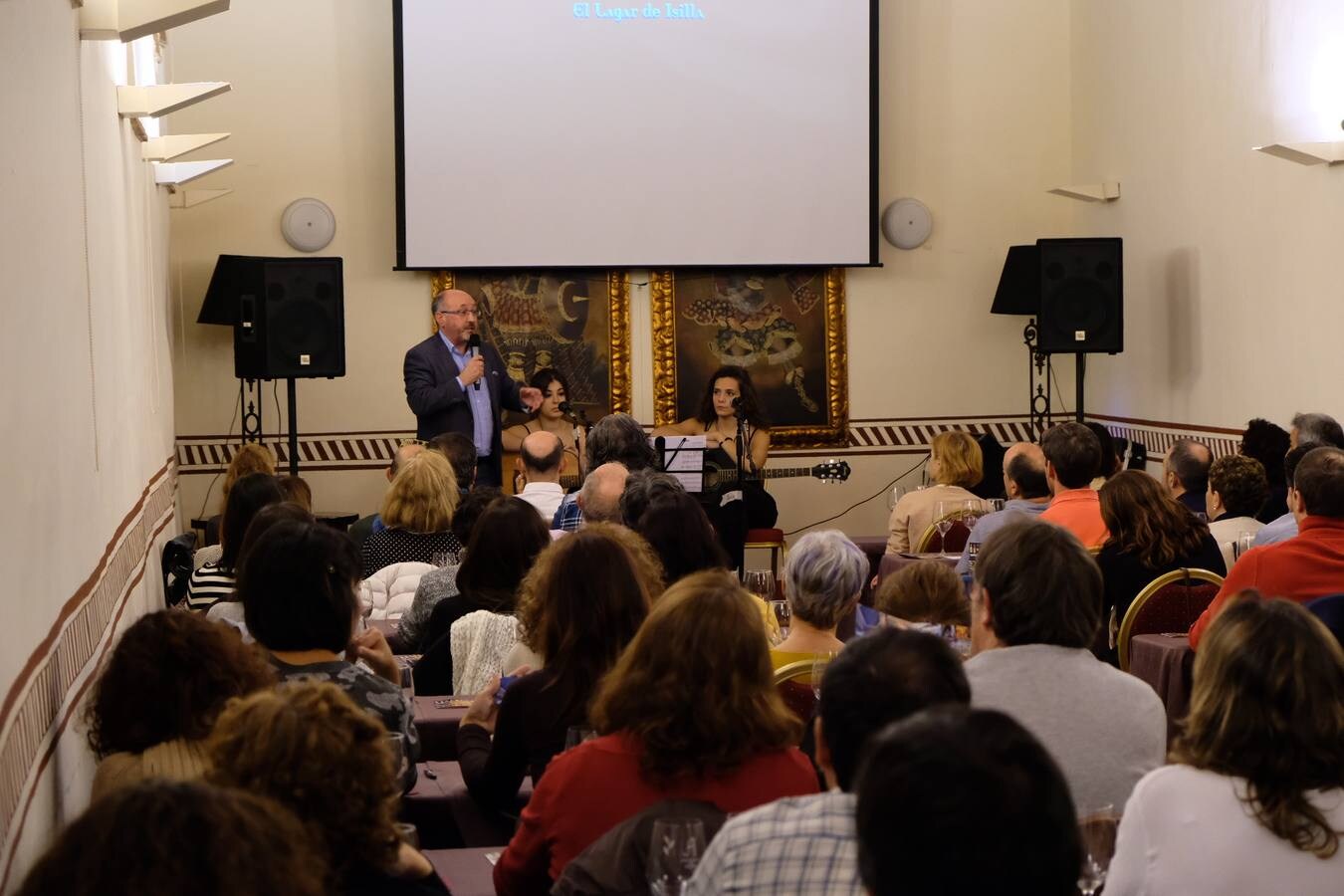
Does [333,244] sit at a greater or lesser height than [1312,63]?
lesser

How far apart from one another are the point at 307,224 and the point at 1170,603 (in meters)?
6.51

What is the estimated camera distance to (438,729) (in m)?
3.86

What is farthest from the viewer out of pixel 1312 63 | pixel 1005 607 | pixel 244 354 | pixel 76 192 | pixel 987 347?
pixel 987 347

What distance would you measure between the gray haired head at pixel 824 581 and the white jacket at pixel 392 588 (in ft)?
5.81

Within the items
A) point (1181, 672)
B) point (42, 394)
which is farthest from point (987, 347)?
point (42, 394)

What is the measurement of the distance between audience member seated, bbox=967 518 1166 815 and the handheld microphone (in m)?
6.22

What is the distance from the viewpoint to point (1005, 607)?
A: 299 centimetres

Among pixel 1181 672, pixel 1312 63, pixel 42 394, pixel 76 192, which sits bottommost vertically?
pixel 1181 672

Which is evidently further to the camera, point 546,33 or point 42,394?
point 546,33

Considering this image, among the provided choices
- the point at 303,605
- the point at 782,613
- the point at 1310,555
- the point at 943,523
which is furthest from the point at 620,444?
the point at 303,605

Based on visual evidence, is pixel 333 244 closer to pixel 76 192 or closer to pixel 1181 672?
pixel 76 192

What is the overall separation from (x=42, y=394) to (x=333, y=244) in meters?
6.67

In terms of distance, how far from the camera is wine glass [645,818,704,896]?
2.09 metres

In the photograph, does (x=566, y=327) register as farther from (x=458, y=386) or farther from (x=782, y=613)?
(x=782, y=613)
